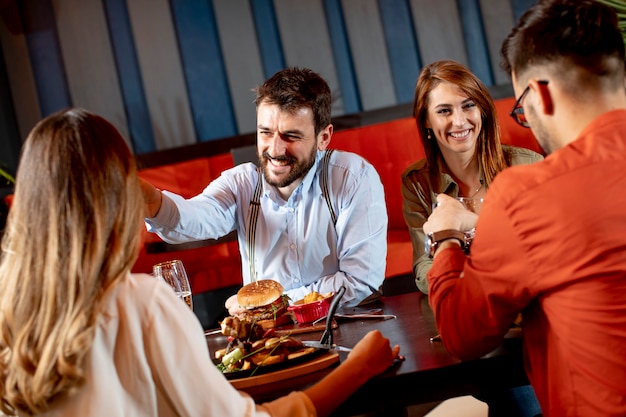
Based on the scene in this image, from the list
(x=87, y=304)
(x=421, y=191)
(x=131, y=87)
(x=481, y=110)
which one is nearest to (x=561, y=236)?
(x=87, y=304)

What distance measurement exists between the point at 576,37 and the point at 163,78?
159 inches

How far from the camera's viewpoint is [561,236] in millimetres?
1242

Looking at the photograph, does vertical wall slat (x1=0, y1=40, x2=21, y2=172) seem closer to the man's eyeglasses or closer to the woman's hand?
the woman's hand

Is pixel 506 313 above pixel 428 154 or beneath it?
beneath

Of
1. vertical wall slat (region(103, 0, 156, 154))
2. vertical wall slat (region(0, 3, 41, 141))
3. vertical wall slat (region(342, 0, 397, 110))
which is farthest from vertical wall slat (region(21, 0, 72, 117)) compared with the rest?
vertical wall slat (region(342, 0, 397, 110))

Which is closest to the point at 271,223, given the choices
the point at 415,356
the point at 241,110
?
the point at 415,356

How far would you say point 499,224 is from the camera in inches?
51.3

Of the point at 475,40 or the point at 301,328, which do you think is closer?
the point at 301,328

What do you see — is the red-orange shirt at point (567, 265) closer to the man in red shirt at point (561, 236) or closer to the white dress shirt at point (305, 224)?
the man in red shirt at point (561, 236)

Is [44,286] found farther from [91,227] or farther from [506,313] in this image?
[506,313]

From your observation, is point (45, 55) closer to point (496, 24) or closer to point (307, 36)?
→ point (307, 36)

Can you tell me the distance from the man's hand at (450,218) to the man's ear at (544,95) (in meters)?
0.32

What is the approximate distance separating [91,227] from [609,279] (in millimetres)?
854

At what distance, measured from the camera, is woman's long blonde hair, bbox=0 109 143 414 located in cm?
111
